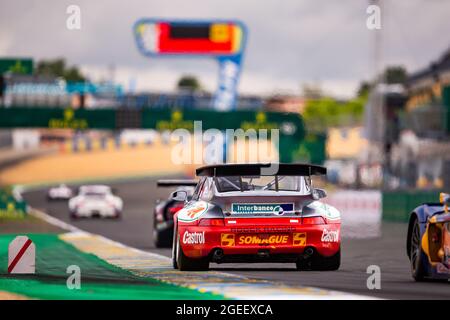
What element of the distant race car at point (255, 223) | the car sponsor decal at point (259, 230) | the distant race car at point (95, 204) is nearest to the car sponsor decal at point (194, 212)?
the distant race car at point (255, 223)

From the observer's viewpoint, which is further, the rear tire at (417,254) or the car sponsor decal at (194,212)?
the car sponsor decal at (194,212)

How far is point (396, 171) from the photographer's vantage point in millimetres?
85375

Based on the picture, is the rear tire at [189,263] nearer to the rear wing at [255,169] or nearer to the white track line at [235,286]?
the white track line at [235,286]

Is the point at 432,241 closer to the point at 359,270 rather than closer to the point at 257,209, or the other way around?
the point at 257,209

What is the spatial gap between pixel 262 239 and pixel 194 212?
84cm

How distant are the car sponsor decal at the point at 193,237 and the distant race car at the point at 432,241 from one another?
2373 mm

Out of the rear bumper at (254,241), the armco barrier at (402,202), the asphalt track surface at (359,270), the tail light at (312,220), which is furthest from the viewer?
the armco barrier at (402,202)

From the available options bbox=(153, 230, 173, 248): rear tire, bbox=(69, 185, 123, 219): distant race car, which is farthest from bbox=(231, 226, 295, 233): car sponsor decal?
bbox=(69, 185, 123, 219): distant race car

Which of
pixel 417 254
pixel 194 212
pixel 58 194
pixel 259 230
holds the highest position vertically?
pixel 194 212

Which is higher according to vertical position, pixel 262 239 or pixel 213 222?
pixel 213 222

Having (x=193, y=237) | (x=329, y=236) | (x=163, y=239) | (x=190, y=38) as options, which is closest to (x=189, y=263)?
(x=193, y=237)

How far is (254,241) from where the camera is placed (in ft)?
47.7

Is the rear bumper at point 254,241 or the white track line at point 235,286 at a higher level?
the rear bumper at point 254,241

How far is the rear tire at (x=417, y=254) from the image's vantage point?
14227 mm
